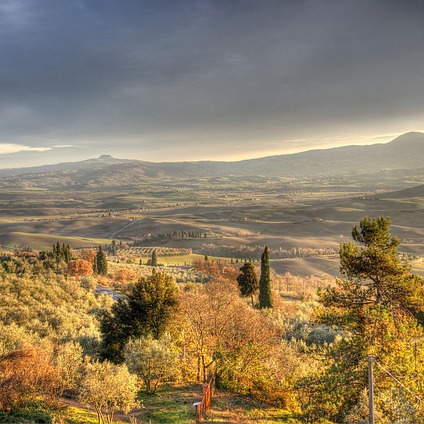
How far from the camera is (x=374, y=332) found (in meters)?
16.5

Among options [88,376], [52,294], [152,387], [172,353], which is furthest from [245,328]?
[52,294]

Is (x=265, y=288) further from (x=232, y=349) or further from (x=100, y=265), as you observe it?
(x=100, y=265)

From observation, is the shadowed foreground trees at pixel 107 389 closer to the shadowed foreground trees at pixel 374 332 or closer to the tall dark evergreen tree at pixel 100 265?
the shadowed foreground trees at pixel 374 332

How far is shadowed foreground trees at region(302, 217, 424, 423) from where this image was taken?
1583 cm

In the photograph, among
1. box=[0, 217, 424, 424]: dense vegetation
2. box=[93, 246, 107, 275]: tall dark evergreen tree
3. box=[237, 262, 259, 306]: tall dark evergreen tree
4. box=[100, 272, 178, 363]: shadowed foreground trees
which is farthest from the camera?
box=[93, 246, 107, 275]: tall dark evergreen tree

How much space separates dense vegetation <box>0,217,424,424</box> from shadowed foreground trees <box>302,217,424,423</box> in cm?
5

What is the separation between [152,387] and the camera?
885 inches

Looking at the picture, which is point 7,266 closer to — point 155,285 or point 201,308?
point 155,285

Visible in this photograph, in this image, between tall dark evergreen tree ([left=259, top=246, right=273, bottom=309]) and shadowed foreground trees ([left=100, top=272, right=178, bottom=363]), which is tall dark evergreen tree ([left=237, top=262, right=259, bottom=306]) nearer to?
tall dark evergreen tree ([left=259, top=246, right=273, bottom=309])

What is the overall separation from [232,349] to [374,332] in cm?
837

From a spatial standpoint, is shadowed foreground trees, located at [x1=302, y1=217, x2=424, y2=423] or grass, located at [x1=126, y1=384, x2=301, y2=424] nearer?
shadowed foreground trees, located at [x1=302, y1=217, x2=424, y2=423]

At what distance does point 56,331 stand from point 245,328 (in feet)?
56.8

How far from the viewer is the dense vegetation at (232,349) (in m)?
16.0

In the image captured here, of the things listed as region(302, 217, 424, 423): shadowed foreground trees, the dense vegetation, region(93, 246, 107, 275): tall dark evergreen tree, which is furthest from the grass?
region(93, 246, 107, 275): tall dark evergreen tree
